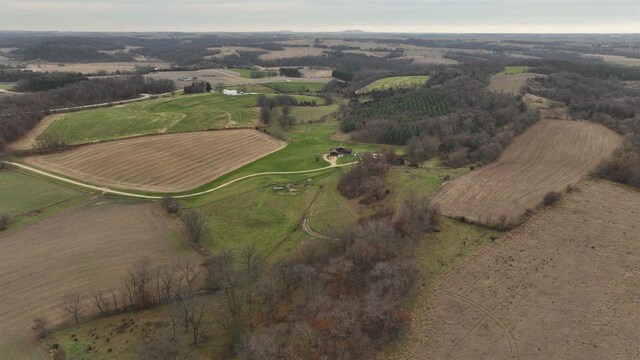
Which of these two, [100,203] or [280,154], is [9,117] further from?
[280,154]

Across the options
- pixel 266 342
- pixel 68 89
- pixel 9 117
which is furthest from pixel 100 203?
pixel 68 89

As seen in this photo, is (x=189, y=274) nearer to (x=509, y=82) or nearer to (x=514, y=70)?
(x=509, y=82)

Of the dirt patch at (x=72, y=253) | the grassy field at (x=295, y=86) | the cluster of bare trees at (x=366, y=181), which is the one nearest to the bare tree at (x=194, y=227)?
the dirt patch at (x=72, y=253)

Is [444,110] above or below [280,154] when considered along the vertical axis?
above

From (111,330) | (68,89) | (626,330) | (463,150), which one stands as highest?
(68,89)

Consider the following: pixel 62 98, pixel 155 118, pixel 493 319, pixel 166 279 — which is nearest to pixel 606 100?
pixel 493 319

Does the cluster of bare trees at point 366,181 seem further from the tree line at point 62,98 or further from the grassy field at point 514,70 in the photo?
the grassy field at point 514,70
